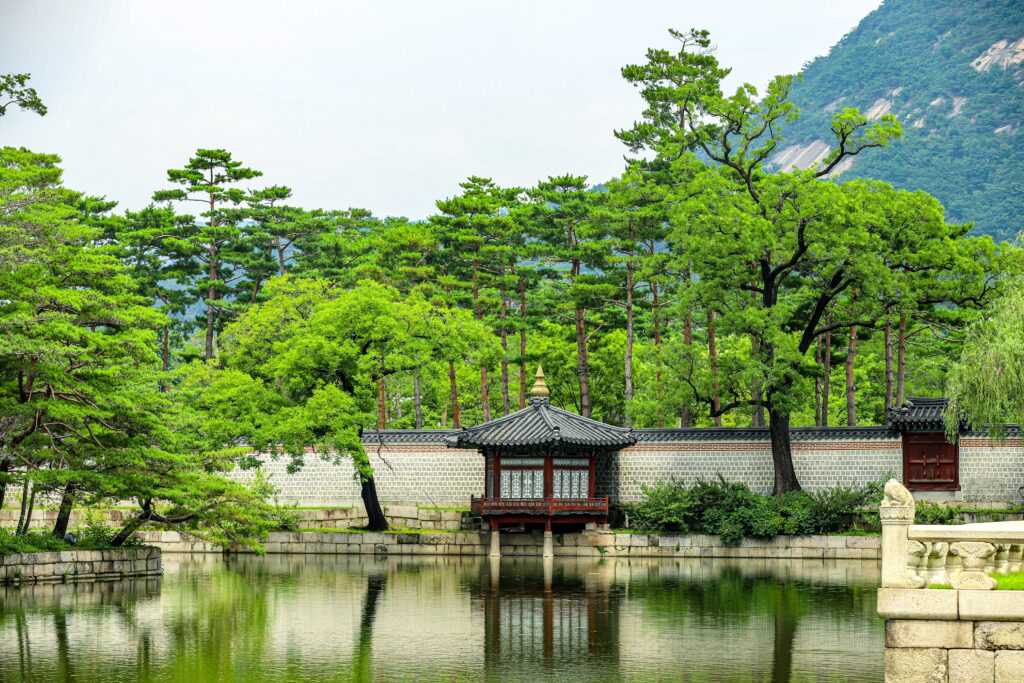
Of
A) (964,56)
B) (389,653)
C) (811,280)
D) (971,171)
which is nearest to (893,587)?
(389,653)

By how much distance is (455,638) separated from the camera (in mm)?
18891

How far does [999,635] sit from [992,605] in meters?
0.29

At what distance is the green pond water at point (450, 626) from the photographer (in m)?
16.0

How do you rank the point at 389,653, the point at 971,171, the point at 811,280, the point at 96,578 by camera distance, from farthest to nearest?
1. the point at 971,171
2. the point at 811,280
3. the point at 96,578
4. the point at 389,653

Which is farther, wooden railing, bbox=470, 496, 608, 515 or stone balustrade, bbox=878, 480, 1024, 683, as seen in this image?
wooden railing, bbox=470, 496, 608, 515

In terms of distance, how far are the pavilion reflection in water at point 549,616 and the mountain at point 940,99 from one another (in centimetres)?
5799

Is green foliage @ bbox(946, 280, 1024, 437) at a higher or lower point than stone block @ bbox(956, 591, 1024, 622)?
higher

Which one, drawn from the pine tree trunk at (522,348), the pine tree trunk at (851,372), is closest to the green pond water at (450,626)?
the pine tree trunk at (851,372)

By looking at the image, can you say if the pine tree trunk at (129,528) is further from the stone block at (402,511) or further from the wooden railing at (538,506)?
the stone block at (402,511)

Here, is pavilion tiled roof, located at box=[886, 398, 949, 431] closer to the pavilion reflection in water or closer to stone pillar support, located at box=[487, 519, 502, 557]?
the pavilion reflection in water

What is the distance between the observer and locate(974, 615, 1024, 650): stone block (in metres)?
11.4

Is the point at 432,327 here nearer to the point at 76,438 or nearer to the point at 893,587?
the point at 76,438

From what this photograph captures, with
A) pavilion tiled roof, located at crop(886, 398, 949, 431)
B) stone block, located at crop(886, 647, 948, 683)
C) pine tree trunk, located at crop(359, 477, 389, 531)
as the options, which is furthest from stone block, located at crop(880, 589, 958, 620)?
pine tree trunk, located at crop(359, 477, 389, 531)

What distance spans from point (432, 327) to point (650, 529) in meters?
8.07
